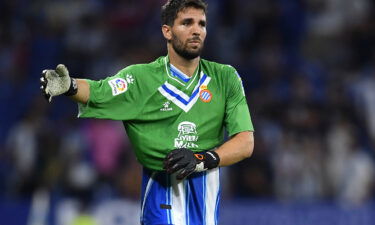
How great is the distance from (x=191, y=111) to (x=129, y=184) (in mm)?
6069

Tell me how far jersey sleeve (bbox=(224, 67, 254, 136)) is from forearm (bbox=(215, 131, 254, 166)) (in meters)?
0.05

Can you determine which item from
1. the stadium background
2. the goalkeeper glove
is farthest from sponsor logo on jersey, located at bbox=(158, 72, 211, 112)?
the stadium background

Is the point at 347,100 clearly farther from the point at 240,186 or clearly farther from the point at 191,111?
the point at 191,111

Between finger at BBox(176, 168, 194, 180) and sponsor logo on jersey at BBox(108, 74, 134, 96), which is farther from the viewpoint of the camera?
sponsor logo on jersey at BBox(108, 74, 134, 96)

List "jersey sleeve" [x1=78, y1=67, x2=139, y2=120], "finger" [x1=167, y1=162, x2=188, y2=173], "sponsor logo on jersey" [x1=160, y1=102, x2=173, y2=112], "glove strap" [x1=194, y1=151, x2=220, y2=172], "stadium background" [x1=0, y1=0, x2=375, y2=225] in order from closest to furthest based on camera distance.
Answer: "finger" [x1=167, y1=162, x2=188, y2=173] < "glove strap" [x1=194, y1=151, x2=220, y2=172] < "jersey sleeve" [x1=78, y1=67, x2=139, y2=120] < "sponsor logo on jersey" [x1=160, y1=102, x2=173, y2=112] < "stadium background" [x1=0, y1=0, x2=375, y2=225]

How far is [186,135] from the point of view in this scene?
5.80 metres

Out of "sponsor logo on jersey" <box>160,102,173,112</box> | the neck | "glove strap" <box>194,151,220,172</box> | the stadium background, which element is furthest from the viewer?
the stadium background

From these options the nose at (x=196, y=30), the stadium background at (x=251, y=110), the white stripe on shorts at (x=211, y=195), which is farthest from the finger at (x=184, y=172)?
the stadium background at (x=251, y=110)

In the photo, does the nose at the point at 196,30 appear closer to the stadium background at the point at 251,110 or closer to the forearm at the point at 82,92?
the forearm at the point at 82,92

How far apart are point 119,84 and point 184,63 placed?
20.4 inches

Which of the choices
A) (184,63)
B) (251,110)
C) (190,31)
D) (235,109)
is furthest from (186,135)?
(251,110)

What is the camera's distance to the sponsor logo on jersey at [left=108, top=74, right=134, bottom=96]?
5766 millimetres

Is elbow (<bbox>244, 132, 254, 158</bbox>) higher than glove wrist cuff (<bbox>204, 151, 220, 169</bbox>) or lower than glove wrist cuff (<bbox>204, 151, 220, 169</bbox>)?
higher

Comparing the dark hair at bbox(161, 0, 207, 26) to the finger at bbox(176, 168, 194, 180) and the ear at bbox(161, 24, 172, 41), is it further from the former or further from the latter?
the finger at bbox(176, 168, 194, 180)
